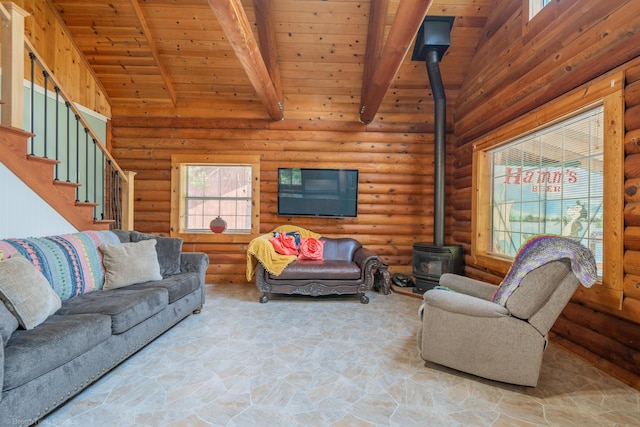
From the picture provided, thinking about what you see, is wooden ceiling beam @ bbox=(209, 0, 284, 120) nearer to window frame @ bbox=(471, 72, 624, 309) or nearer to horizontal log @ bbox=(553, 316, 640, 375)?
window frame @ bbox=(471, 72, 624, 309)

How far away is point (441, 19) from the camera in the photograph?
380 centimetres

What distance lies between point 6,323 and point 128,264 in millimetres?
1230

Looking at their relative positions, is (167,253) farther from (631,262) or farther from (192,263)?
(631,262)

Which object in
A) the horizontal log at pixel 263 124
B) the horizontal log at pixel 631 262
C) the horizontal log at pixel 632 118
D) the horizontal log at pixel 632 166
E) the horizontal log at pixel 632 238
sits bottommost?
the horizontal log at pixel 631 262

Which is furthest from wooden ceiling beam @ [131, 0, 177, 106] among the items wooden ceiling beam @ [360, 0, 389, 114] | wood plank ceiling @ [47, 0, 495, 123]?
wooden ceiling beam @ [360, 0, 389, 114]

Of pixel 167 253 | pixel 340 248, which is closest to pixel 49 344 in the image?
pixel 167 253

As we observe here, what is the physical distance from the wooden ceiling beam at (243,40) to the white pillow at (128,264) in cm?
214

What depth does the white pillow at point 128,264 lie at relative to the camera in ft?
8.50

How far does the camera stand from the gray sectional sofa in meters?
1.43

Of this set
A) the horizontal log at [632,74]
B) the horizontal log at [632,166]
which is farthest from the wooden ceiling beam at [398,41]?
the horizontal log at [632,166]

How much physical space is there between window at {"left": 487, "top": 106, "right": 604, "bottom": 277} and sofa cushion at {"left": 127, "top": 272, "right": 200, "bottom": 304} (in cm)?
366

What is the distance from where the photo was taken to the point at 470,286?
8.26 ft

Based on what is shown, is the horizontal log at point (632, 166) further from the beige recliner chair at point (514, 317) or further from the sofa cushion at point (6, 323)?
the sofa cushion at point (6, 323)

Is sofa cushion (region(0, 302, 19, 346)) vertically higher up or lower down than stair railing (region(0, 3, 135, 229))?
lower down
